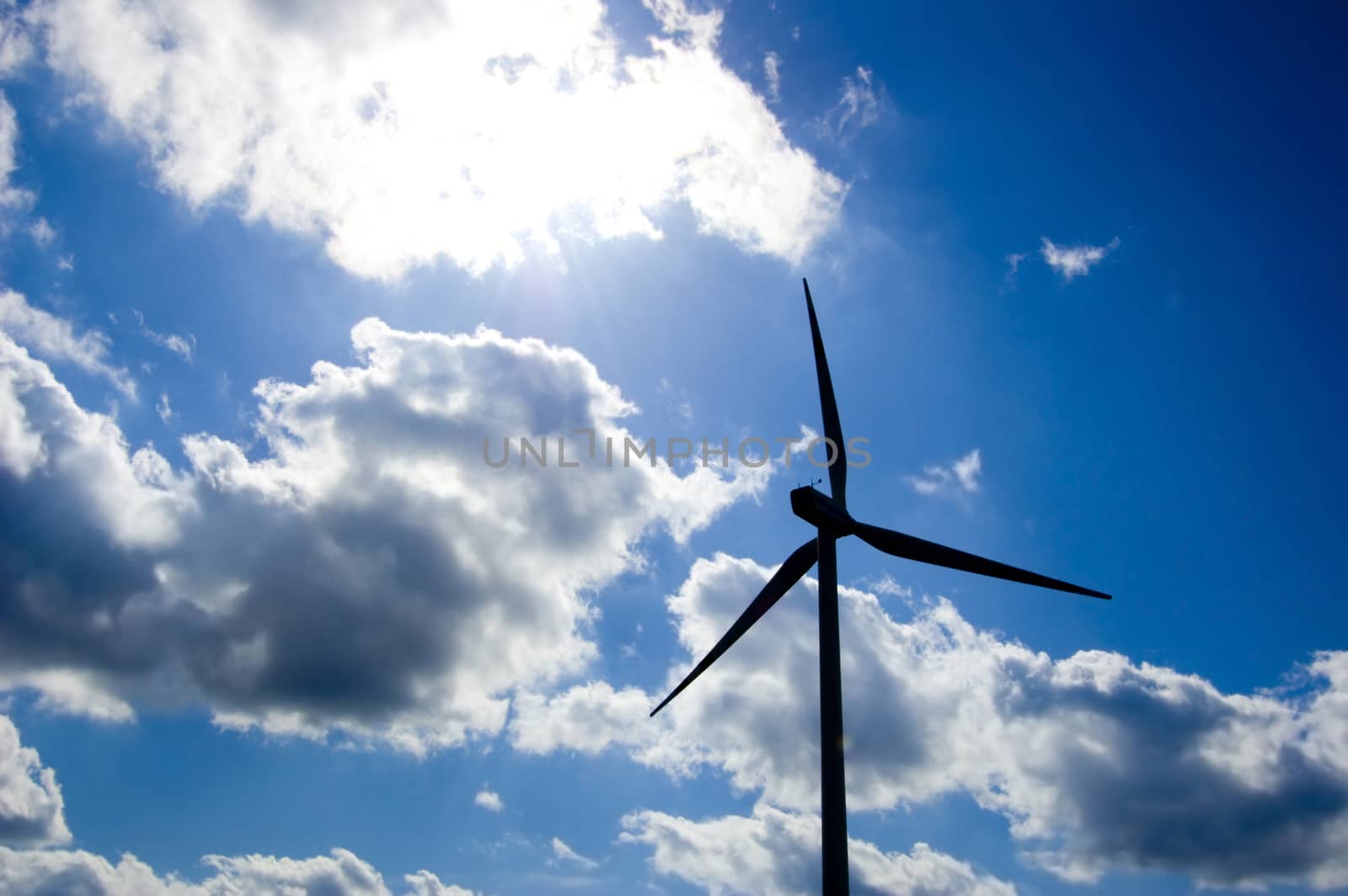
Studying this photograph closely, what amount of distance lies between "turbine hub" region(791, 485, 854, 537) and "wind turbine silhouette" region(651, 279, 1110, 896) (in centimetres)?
5

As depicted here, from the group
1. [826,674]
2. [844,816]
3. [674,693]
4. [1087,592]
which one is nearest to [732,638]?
[674,693]

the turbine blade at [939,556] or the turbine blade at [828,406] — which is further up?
the turbine blade at [828,406]

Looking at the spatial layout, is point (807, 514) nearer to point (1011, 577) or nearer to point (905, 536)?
point (905, 536)

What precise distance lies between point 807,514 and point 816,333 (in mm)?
17012

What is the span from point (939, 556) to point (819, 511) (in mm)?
9204

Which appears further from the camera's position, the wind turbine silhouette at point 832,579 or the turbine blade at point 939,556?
the turbine blade at point 939,556

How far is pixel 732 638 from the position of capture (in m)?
58.9

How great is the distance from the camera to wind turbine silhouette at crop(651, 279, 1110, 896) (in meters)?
46.8

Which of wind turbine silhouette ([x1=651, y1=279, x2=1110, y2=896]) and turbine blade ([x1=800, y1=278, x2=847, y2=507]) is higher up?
turbine blade ([x1=800, y1=278, x2=847, y2=507])

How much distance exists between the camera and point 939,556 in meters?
58.7

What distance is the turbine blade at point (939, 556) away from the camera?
185ft

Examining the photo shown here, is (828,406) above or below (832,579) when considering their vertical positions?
above

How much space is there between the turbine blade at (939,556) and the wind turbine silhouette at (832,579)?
0.05 meters

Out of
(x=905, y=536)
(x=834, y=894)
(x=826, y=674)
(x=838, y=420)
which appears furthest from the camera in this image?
(x=838, y=420)
